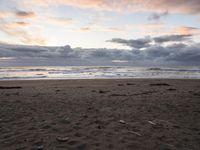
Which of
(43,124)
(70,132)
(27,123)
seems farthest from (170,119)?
(27,123)

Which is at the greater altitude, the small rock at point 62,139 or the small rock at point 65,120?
the small rock at point 65,120

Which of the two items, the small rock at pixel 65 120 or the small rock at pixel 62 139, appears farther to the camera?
the small rock at pixel 65 120

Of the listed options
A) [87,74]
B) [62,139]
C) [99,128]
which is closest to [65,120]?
[99,128]

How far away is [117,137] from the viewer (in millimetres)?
3943

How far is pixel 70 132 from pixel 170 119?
313 cm

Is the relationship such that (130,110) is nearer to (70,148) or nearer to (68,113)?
(68,113)

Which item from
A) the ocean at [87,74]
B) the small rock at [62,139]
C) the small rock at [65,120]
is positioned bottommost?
the small rock at [62,139]

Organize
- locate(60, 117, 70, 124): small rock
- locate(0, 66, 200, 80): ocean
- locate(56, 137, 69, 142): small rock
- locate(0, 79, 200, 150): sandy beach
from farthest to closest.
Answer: locate(0, 66, 200, 80): ocean
locate(60, 117, 70, 124): small rock
locate(56, 137, 69, 142): small rock
locate(0, 79, 200, 150): sandy beach

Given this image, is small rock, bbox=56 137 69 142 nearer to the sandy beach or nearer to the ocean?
the sandy beach

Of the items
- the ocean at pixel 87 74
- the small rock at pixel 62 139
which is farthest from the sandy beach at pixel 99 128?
the ocean at pixel 87 74

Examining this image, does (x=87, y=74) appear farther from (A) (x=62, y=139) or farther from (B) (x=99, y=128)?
(A) (x=62, y=139)

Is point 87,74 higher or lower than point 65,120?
higher

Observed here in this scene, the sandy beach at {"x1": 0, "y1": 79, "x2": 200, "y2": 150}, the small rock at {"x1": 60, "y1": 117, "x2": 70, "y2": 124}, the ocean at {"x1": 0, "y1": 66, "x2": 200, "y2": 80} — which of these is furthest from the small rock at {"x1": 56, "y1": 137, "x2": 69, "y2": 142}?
the ocean at {"x1": 0, "y1": 66, "x2": 200, "y2": 80}

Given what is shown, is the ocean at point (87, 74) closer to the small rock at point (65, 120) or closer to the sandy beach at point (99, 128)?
the sandy beach at point (99, 128)
